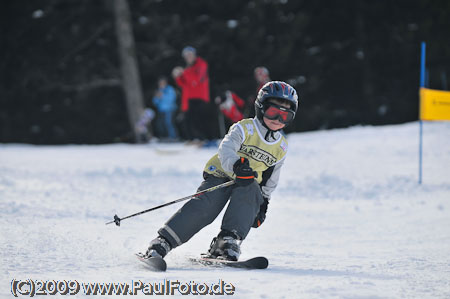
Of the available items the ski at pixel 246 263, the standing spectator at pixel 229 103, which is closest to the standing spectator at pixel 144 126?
the standing spectator at pixel 229 103

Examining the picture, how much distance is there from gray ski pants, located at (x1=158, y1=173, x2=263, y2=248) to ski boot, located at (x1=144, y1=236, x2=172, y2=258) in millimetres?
39

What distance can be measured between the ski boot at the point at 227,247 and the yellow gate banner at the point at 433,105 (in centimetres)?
514

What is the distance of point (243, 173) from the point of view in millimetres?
3500

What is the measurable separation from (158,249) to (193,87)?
7731mm

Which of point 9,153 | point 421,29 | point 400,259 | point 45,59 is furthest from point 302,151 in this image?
point 45,59

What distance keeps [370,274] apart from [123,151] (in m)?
9.35

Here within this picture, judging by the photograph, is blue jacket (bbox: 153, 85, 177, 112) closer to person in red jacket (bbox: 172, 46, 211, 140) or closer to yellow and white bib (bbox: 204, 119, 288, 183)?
person in red jacket (bbox: 172, 46, 211, 140)

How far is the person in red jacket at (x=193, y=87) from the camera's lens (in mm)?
10812

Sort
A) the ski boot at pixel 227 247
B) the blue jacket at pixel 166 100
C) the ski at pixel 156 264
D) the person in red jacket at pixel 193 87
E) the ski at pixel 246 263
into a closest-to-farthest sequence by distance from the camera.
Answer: the ski at pixel 156 264
the ski at pixel 246 263
the ski boot at pixel 227 247
the person in red jacket at pixel 193 87
the blue jacket at pixel 166 100

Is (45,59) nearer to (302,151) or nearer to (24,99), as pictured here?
(24,99)

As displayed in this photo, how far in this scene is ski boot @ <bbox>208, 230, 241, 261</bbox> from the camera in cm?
347

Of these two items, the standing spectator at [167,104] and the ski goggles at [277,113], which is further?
the standing spectator at [167,104]

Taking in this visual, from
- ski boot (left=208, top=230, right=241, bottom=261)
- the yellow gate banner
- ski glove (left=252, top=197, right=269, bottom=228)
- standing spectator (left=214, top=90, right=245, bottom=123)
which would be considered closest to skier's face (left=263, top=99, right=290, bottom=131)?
ski glove (left=252, top=197, right=269, bottom=228)

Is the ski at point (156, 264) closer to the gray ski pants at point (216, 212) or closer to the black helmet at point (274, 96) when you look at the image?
the gray ski pants at point (216, 212)
